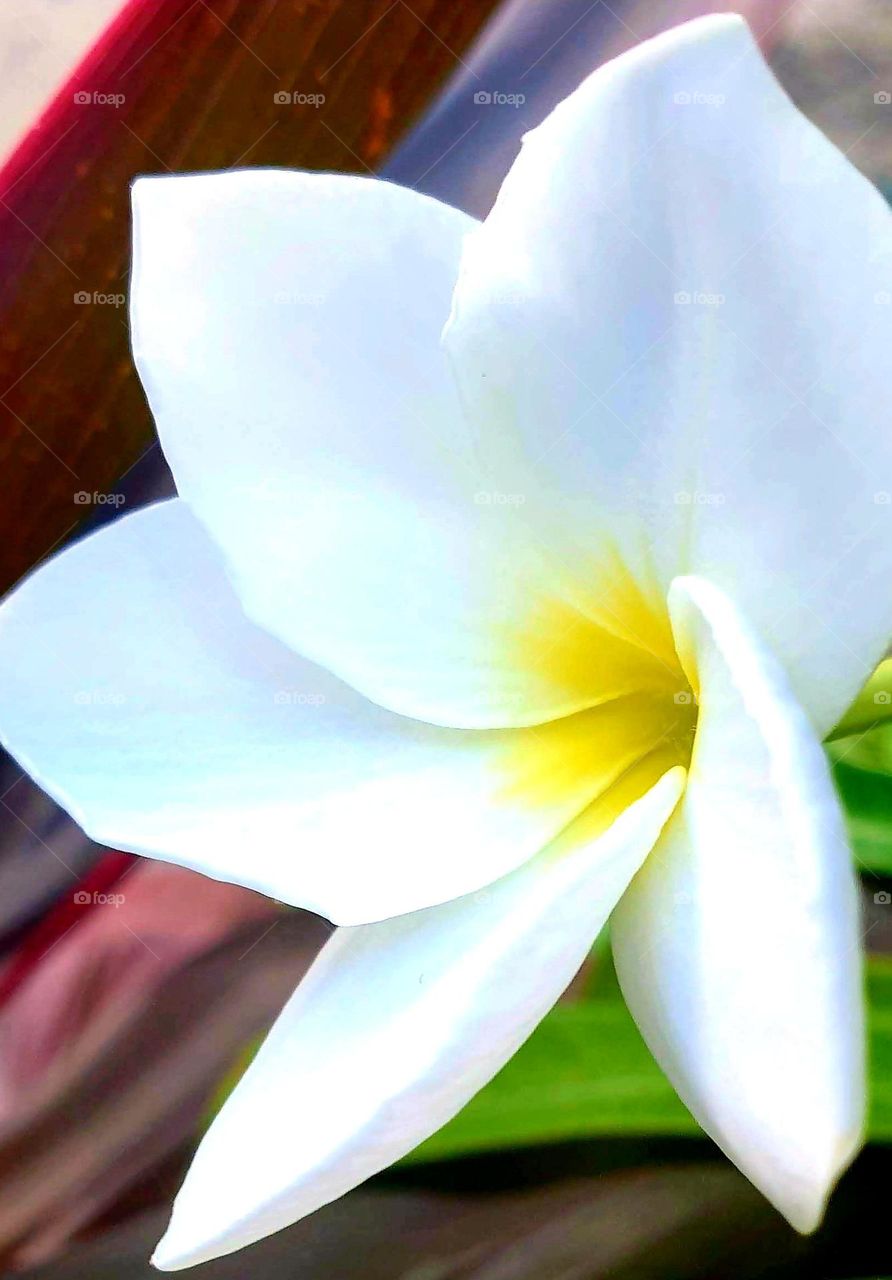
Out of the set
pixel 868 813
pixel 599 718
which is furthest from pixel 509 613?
pixel 868 813

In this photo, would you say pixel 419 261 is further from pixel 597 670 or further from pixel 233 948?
pixel 233 948

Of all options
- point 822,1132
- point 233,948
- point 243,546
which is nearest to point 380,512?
point 243,546

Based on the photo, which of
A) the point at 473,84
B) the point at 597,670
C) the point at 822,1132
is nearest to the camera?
the point at 822,1132

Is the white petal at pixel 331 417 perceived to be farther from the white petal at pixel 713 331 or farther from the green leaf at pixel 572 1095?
the green leaf at pixel 572 1095

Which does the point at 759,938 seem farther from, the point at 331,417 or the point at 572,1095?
the point at 572,1095

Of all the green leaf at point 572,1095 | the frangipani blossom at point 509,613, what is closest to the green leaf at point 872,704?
the frangipani blossom at point 509,613

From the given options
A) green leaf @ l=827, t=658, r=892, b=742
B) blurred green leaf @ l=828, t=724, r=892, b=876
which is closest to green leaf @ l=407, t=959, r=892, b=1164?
blurred green leaf @ l=828, t=724, r=892, b=876
